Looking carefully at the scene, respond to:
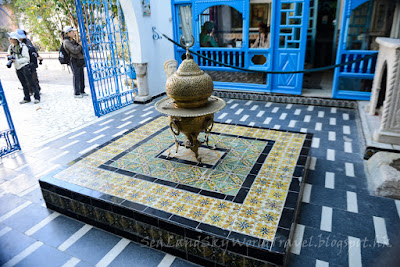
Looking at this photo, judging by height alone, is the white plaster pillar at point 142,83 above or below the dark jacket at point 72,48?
below

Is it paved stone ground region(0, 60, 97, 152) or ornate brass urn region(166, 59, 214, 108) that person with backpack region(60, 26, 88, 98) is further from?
ornate brass urn region(166, 59, 214, 108)

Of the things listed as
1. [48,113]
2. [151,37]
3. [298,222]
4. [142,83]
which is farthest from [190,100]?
[48,113]

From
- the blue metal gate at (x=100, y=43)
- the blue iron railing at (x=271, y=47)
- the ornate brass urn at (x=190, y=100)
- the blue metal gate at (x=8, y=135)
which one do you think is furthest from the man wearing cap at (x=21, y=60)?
the ornate brass urn at (x=190, y=100)

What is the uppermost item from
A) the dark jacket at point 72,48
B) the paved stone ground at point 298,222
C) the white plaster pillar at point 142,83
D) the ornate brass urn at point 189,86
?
the dark jacket at point 72,48

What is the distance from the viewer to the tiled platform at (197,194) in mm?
2537

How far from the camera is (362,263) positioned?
2.51 meters

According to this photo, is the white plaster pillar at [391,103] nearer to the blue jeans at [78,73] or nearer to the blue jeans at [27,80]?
the blue jeans at [78,73]

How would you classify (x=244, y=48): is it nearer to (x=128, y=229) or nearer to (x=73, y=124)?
(x=73, y=124)

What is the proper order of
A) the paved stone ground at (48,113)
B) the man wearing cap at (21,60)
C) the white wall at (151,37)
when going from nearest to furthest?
the paved stone ground at (48,113), the white wall at (151,37), the man wearing cap at (21,60)

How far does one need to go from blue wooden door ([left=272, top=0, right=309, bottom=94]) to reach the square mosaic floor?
2.73m

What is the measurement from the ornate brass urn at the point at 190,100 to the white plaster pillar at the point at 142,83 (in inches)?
146

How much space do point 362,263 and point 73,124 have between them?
18.3 ft

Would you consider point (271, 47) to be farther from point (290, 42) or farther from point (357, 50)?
point (357, 50)

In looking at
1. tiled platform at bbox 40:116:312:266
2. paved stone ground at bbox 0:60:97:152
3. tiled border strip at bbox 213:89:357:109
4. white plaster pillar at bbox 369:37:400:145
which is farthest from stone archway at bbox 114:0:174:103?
white plaster pillar at bbox 369:37:400:145
